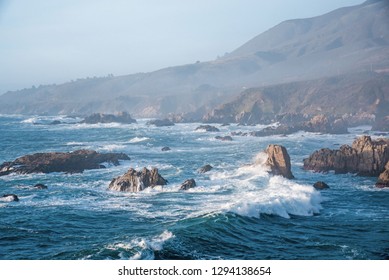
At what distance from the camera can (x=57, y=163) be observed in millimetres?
30953

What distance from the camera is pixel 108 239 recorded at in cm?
1641

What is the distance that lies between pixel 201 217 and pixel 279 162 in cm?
970

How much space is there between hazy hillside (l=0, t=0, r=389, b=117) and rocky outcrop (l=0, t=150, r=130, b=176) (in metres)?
46.9

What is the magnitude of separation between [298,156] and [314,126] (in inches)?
551

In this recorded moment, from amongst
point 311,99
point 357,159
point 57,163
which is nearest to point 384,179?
point 357,159

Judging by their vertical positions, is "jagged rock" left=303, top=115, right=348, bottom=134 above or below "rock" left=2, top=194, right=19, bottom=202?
above

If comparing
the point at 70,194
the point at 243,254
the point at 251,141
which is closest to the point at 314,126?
the point at 251,141

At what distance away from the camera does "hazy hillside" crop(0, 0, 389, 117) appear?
82.8 m

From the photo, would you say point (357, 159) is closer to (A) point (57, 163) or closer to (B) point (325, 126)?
(A) point (57, 163)

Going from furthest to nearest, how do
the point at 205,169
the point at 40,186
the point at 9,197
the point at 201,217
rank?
the point at 205,169 → the point at 40,186 → the point at 9,197 → the point at 201,217

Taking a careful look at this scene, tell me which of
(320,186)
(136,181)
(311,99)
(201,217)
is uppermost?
(311,99)

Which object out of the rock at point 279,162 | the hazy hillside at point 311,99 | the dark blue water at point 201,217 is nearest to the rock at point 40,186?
the dark blue water at point 201,217

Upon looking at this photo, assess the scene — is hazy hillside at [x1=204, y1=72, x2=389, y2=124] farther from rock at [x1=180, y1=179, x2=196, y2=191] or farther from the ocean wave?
the ocean wave

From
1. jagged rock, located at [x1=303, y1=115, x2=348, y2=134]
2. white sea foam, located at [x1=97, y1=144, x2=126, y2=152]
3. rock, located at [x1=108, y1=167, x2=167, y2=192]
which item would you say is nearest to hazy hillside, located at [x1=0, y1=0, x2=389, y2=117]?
jagged rock, located at [x1=303, y1=115, x2=348, y2=134]
